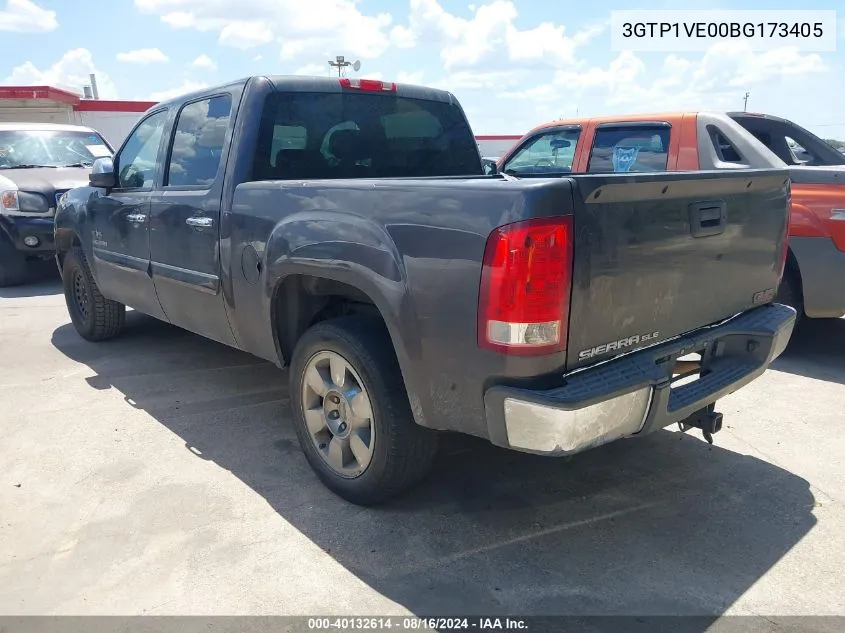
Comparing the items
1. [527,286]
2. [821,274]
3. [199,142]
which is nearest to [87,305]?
[199,142]

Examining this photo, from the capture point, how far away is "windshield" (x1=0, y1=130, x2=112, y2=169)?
9.20 m

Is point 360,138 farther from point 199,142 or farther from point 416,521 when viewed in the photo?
point 416,521

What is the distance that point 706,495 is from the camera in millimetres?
3105

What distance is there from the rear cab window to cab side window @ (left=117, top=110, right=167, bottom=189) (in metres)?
1.20

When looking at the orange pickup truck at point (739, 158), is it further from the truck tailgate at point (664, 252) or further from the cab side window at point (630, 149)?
→ the truck tailgate at point (664, 252)

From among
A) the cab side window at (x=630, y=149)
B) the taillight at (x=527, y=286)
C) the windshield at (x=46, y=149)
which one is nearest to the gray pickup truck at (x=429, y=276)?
the taillight at (x=527, y=286)

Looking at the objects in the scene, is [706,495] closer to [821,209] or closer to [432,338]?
[432,338]

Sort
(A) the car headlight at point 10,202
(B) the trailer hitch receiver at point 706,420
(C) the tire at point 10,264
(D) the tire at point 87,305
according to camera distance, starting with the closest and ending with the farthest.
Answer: (B) the trailer hitch receiver at point 706,420 → (D) the tire at point 87,305 → (A) the car headlight at point 10,202 → (C) the tire at point 10,264

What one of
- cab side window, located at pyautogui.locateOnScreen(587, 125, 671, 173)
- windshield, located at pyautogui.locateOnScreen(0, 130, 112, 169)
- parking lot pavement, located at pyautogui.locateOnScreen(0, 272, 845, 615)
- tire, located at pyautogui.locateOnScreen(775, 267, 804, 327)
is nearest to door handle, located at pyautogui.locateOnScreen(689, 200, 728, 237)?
parking lot pavement, located at pyautogui.locateOnScreen(0, 272, 845, 615)

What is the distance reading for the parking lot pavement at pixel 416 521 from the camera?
244 centimetres

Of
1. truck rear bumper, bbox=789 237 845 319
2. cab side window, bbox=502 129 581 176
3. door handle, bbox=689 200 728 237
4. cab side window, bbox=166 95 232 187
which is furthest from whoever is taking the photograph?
cab side window, bbox=502 129 581 176

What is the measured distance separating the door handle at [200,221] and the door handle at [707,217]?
242cm

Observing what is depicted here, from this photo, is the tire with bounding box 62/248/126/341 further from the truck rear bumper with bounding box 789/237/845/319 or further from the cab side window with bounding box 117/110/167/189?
the truck rear bumper with bounding box 789/237/845/319

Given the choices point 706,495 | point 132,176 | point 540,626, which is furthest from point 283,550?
point 132,176
